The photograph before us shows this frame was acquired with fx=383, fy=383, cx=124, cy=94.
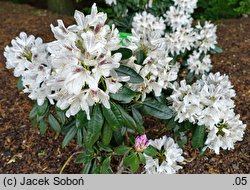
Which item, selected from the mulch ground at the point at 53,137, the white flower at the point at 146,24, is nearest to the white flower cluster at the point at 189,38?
the white flower at the point at 146,24

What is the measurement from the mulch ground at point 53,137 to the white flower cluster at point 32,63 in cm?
84

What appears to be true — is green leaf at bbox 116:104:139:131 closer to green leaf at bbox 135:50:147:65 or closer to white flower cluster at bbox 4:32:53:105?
green leaf at bbox 135:50:147:65

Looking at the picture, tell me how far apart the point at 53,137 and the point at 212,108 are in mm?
1289

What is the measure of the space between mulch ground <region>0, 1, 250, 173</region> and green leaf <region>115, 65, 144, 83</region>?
3.21ft

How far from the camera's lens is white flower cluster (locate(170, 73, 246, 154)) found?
189cm

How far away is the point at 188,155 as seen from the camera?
2.58 meters

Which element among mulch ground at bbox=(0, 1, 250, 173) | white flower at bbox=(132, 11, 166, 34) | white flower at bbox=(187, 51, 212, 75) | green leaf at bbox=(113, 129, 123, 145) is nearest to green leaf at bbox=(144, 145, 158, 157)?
green leaf at bbox=(113, 129, 123, 145)

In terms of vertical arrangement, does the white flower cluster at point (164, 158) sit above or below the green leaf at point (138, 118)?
below

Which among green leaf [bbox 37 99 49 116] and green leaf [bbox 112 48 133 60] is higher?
green leaf [bbox 112 48 133 60]

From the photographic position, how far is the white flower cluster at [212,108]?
1892 mm

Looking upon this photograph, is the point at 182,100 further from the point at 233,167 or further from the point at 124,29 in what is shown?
the point at 124,29

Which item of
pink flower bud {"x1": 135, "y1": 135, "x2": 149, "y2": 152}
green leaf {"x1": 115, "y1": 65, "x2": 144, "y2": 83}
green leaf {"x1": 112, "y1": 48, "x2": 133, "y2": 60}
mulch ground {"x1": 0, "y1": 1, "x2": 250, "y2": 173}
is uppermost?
green leaf {"x1": 112, "y1": 48, "x2": 133, "y2": 60}

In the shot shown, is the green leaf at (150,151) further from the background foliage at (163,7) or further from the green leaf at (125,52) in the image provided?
the background foliage at (163,7)
